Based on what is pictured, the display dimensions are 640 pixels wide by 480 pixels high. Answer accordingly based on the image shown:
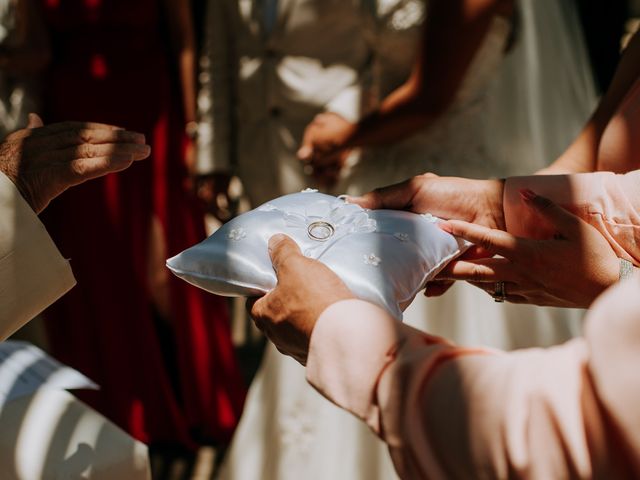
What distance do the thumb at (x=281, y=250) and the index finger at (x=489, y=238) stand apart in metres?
0.27

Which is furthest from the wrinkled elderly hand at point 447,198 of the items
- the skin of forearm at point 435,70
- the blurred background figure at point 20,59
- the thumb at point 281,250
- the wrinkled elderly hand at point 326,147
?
the blurred background figure at point 20,59

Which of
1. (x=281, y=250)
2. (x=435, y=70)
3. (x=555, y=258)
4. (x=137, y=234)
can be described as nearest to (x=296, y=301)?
(x=281, y=250)

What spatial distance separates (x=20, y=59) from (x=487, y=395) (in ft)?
7.76

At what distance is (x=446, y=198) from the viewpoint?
4.73ft

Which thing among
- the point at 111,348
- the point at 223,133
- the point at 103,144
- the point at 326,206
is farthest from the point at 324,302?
the point at 111,348

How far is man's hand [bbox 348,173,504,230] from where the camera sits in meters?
1.43

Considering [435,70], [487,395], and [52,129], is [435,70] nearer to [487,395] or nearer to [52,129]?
[52,129]

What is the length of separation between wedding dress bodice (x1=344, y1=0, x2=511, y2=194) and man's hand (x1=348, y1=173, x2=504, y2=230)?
2.06 feet

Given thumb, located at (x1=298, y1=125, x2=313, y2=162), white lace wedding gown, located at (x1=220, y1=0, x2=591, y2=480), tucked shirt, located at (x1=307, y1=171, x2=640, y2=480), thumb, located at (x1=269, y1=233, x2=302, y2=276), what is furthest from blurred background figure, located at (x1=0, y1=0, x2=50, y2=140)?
tucked shirt, located at (x1=307, y1=171, x2=640, y2=480)

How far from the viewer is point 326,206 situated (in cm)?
137

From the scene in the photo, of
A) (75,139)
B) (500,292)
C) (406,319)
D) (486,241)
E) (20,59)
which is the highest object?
(75,139)

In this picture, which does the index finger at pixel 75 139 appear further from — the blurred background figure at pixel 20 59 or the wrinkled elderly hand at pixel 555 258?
the blurred background figure at pixel 20 59

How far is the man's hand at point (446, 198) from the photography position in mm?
1435

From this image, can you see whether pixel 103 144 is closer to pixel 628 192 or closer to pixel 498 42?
pixel 628 192
